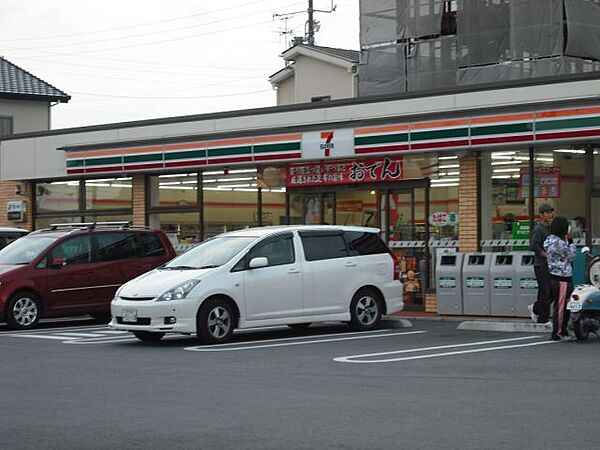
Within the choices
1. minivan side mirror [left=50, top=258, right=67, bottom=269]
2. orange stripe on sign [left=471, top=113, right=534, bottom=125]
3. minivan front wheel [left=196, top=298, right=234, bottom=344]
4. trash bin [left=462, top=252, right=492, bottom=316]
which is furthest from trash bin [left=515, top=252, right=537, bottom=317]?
minivan side mirror [left=50, top=258, right=67, bottom=269]

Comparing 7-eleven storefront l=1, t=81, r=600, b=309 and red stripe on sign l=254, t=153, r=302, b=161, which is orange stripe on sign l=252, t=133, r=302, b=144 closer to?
7-eleven storefront l=1, t=81, r=600, b=309

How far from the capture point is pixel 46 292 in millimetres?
20000

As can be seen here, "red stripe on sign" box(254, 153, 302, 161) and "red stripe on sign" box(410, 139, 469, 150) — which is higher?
"red stripe on sign" box(410, 139, 469, 150)

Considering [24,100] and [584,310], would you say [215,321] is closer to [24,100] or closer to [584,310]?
[584,310]

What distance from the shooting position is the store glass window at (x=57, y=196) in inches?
1139

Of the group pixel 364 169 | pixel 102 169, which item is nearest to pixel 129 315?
pixel 364 169

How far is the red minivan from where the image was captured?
64.6 feet

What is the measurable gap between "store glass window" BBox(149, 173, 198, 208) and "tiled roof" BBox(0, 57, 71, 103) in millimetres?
21796

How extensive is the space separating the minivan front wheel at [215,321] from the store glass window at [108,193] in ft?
38.6

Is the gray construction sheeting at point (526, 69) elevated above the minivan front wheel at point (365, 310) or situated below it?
above

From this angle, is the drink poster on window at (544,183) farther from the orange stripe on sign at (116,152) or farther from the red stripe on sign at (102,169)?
the red stripe on sign at (102,169)

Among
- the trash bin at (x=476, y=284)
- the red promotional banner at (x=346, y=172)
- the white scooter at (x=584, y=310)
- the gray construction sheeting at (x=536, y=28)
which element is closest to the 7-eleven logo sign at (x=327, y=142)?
the red promotional banner at (x=346, y=172)

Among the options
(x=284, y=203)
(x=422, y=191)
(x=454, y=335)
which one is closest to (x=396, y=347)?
(x=454, y=335)

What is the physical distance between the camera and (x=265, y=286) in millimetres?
16703
